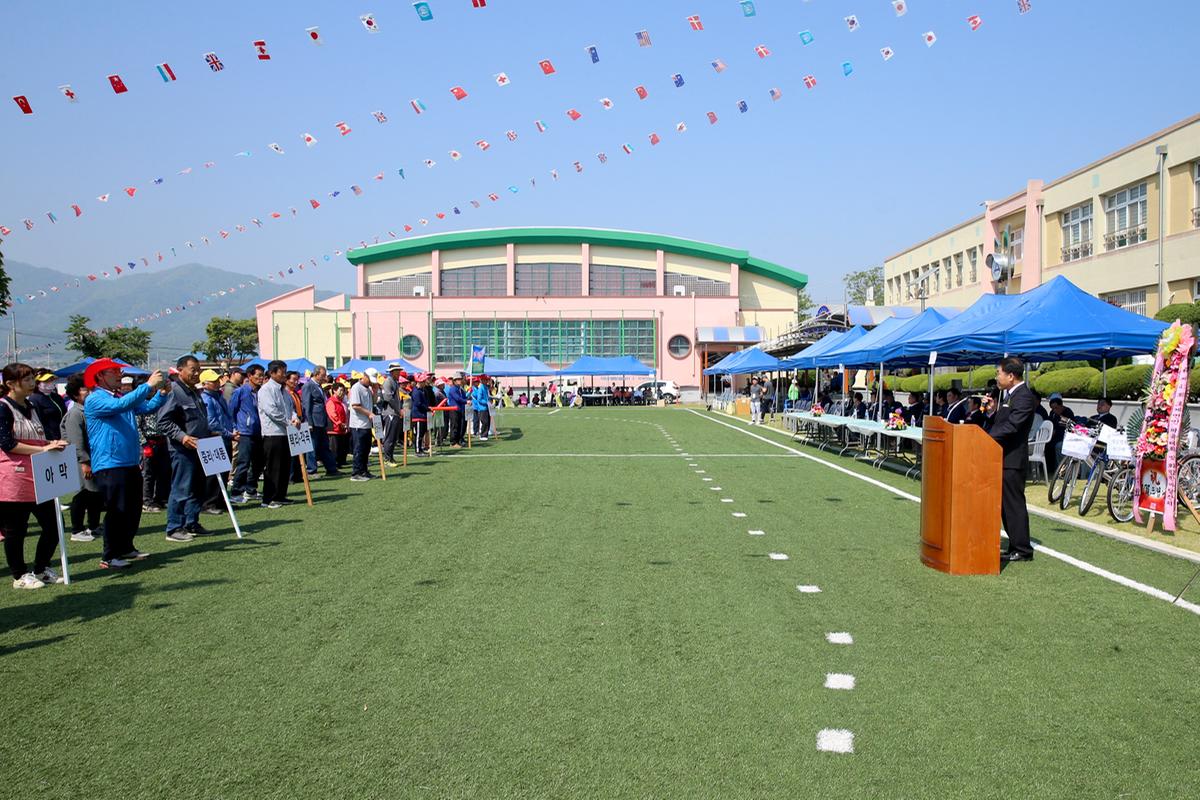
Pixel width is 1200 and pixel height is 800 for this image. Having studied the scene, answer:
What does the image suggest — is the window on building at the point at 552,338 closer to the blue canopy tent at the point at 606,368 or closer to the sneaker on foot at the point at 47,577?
the blue canopy tent at the point at 606,368

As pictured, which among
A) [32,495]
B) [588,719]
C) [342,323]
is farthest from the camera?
[342,323]

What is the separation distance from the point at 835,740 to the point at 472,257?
63.8 m

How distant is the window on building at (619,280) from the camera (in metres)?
65.9

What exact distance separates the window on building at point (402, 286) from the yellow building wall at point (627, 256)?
1263 cm

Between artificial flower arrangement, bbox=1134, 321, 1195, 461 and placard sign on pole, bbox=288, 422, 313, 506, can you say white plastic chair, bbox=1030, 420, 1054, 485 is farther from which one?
placard sign on pole, bbox=288, 422, 313, 506

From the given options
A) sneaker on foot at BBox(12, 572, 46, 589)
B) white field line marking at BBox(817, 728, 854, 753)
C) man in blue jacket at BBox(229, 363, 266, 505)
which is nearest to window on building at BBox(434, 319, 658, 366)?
man in blue jacket at BBox(229, 363, 266, 505)

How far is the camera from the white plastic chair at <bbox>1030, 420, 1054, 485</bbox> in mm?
12516

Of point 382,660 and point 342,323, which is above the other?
point 342,323

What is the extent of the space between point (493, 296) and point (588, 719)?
202 ft

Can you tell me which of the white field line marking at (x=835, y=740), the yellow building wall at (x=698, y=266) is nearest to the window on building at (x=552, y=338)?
the yellow building wall at (x=698, y=266)

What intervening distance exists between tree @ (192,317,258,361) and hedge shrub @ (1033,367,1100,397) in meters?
77.8

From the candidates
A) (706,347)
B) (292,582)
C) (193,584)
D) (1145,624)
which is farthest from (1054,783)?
(706,347)

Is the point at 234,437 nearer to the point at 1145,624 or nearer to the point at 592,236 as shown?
the point at 1145,624

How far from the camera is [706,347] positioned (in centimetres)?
6341
